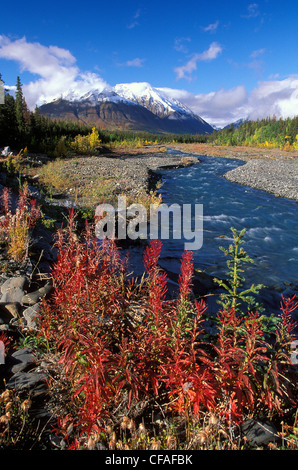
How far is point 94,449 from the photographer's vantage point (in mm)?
1988

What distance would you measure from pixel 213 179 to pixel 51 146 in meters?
20.8

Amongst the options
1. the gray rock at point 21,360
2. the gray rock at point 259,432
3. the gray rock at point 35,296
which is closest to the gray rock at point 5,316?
the gray rock at point 35,296

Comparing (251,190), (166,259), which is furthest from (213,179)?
(166,259)

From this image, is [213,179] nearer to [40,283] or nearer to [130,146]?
[40,283]

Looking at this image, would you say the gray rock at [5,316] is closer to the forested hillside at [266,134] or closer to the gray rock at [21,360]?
the gray rock at [21,360]

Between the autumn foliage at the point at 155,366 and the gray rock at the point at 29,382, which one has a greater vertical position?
the autumn foliage at the point at 155,366

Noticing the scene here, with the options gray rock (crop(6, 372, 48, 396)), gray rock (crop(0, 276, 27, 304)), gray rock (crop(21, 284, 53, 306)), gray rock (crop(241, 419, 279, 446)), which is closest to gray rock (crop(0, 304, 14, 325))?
gray rock (crop(0, 276, 27, 304))

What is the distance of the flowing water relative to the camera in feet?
26.2

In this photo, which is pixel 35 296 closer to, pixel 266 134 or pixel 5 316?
pixel 5 316

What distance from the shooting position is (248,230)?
12.4 meters

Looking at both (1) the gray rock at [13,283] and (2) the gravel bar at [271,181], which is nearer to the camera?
(1) the gray rock at [13,283]

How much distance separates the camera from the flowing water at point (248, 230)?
799 cm

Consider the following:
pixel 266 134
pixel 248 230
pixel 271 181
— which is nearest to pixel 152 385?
pixel 248 230

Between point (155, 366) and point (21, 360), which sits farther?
point (21, 360)
